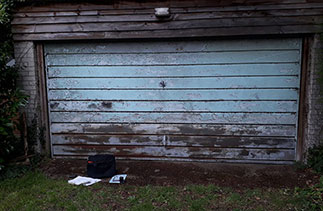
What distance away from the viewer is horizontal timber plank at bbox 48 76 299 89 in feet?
16.0

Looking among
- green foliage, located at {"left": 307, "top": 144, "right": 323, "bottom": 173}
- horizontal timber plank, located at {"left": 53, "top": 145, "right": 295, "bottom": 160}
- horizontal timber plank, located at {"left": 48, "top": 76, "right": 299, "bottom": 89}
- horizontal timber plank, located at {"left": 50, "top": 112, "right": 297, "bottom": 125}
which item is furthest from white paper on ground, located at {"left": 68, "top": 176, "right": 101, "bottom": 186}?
green foliage, located at {"left": 307, "top": 144, "right": 323, "bottom": 173}

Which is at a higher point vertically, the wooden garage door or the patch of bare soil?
the wooden garage door

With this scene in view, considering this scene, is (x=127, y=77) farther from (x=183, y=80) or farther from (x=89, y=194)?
(x=89, y=194)

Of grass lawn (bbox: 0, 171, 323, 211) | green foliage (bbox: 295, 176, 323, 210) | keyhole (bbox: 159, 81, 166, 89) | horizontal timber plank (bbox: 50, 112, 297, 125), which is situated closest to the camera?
green foliage (bbox: 295, 176, 323, 210)

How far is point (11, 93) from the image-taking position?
15.7ft

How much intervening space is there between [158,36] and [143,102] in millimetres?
1252

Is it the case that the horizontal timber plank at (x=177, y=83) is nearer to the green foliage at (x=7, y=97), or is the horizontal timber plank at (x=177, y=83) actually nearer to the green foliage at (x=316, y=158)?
the green foliage at (x=7, y=97)

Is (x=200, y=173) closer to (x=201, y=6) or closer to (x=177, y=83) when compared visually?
(x=177, y=83)

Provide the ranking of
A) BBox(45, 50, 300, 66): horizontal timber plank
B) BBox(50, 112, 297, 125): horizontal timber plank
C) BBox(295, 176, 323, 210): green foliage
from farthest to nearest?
1. BBox(50, 112, 297, 125): horizontal timber plank
2. BBox(45, 50, 300, 66): horizontal timber plank
3. BBox(295, 176, 323, 210): green foliage

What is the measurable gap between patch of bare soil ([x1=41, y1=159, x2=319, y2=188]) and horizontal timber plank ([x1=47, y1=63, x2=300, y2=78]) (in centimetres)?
166

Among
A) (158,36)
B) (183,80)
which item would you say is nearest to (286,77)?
(183,80)

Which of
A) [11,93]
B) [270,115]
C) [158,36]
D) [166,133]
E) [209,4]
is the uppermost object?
[209,4]

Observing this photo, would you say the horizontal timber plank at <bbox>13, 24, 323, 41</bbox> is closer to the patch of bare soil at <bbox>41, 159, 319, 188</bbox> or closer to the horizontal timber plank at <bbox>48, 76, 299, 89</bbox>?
the horizontal timber plank at <bbox>48, 76, 299, 89</bbox>

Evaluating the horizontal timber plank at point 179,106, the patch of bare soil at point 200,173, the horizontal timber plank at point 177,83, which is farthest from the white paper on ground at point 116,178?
the horizontal timber plank at point 177,83
